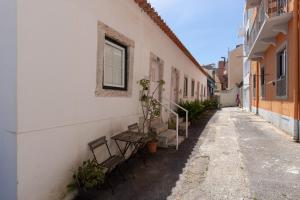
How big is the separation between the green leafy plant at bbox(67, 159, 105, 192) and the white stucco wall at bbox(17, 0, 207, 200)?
141 mm

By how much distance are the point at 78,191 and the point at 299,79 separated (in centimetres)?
781

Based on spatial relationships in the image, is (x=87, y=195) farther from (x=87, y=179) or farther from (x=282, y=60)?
(x=282, y=60)

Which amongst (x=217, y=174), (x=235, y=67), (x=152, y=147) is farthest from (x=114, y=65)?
(x=235, y=67)

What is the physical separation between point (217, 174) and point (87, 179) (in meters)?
2.60

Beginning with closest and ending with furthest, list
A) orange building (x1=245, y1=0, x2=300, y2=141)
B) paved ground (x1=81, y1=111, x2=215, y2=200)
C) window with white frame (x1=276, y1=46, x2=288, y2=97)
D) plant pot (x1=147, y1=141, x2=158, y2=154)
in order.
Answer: paved ground (x1=81, y1=111, x2=215, y2=200), plant pot (x1=147, y1=141, x2=158, y2=154), orange building (x1=245, y1=0, x2=300, y2=141), window with white frame (x1=276, y1=46, x2=288, y2=97)

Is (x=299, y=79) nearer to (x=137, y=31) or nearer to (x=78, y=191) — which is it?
(x=137, y=31)

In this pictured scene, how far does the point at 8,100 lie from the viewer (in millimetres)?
3090

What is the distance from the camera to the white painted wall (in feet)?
9.86

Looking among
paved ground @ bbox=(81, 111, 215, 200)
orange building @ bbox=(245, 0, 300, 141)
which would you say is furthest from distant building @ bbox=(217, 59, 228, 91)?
paved ground @ bbox=(81, 111, 215, 200)

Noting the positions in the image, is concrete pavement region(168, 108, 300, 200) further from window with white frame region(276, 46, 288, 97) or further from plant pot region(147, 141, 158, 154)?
window with white frame region(276, 46, 288, 97)

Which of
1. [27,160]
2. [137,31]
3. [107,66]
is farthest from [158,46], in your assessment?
[27,160]

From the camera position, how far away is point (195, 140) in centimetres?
862

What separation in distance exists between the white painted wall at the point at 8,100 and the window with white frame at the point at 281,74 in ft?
32.5

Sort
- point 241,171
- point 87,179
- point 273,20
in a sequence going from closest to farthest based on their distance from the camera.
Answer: point 87,179, point 241,171, point 273,20
